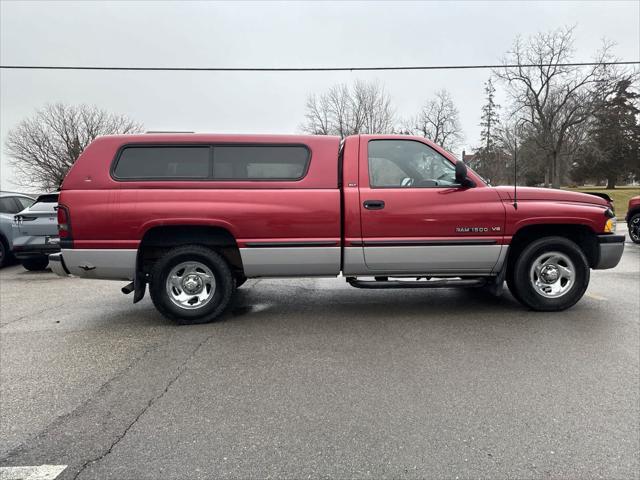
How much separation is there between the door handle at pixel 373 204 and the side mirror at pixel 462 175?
904 mm

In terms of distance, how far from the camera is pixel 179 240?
15.2 ft

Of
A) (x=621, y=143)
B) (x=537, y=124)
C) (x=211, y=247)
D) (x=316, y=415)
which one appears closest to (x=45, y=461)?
(x=316, y=415)

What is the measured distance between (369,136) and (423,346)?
8.05 ft

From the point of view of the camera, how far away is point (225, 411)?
2787 mm

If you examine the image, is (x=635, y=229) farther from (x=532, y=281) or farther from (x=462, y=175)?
(x=462, y=175)

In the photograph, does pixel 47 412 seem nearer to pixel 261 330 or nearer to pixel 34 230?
pixel 261 330

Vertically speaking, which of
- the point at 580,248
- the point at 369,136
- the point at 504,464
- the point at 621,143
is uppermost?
the point at 621,143

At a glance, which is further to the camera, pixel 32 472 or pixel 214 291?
pixel 214 291

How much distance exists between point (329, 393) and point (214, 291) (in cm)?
213

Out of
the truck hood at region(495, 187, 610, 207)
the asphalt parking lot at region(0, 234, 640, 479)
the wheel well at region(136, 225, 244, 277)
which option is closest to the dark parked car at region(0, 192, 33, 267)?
the asphalt parking lot at region(0, 234, 640, 479)

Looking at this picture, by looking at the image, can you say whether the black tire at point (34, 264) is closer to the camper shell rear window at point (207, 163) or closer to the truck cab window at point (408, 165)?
the camper shell rear window at point (207, 163)

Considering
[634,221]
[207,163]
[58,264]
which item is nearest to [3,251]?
[58,264]

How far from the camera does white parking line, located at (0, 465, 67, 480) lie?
83.4 inches

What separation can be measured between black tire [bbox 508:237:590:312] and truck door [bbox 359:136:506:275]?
39 centimetres
